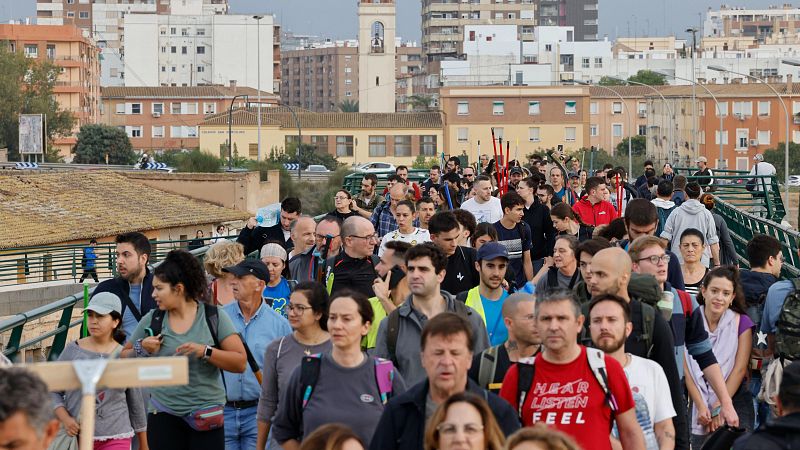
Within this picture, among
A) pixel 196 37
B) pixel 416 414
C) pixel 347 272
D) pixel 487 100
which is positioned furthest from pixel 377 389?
pixel 196 37

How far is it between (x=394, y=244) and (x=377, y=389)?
2.97 m

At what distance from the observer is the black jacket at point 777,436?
5.82 meters

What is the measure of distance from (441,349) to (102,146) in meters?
117

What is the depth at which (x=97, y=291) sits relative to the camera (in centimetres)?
935

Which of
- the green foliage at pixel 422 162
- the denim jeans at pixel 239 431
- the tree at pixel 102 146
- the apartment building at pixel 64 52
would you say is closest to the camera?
the denim jeans at pixel 239 431

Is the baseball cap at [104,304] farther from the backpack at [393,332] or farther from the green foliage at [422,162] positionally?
the green foliage at [422,162]

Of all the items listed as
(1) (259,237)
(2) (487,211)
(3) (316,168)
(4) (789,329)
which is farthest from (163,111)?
(4) (789,329)

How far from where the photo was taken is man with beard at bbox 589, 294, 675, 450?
23.6 ft

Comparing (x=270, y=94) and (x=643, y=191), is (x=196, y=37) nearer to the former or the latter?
(x=270, y=94)

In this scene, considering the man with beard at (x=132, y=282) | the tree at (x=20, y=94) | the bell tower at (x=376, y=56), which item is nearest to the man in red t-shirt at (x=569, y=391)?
the man with beard at (x=132, y=282)

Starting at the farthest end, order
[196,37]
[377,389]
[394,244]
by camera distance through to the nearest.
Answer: [196,37] < [394,244] < [377,389]

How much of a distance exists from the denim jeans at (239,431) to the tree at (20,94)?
116 m

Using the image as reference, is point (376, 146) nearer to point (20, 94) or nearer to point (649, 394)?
point (20, 94)

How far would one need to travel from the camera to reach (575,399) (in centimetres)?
665
